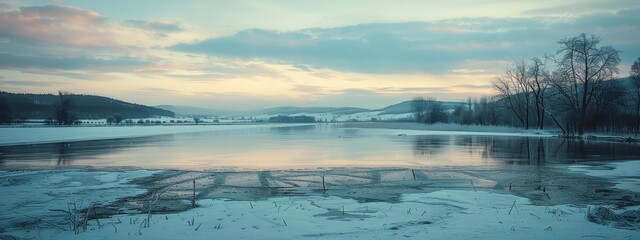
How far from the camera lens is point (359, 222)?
8.16m

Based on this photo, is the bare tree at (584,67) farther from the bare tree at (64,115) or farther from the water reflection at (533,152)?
the bare tree at (64,115)

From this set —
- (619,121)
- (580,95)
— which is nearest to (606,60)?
(619,121)

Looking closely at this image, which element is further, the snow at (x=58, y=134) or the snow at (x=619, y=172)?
the snow at (x=58, y=134)

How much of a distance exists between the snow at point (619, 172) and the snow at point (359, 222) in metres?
5.28

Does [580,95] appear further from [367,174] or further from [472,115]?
[367,174]

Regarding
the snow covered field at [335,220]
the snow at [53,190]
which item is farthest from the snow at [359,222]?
the snow at [53,190]

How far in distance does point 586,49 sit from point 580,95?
13729mm

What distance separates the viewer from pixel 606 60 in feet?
153

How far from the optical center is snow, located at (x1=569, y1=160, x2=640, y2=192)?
1327 centimetres

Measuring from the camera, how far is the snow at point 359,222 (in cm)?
723

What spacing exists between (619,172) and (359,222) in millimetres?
13276

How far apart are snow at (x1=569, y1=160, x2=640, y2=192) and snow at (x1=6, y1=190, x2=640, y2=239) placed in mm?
5281

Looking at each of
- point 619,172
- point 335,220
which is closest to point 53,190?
point 335,220

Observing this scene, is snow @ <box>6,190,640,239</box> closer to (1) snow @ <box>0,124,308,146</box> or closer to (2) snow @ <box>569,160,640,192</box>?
(2) snow @ <box>569,160,640,192</box>
